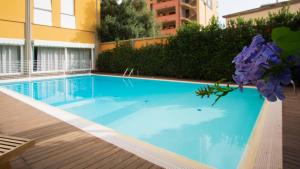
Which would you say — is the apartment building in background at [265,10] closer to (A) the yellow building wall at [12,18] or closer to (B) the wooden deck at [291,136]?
(B) the wooden deck at [291,136]

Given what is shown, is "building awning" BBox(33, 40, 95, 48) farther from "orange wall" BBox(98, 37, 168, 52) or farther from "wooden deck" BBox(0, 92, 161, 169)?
"wooden deck" BBox(0, 92, 161, 169)

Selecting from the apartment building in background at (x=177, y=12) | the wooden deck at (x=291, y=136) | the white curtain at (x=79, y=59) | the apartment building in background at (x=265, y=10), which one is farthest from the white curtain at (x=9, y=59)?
the apartment building in background at (x=177, y=12)

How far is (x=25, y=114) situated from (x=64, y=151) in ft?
8.50

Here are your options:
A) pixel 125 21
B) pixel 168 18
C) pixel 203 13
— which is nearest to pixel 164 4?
pixel 168 18

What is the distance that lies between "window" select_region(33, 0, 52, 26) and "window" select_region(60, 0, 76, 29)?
0.92 m

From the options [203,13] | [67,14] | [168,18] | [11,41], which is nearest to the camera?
[11,41]

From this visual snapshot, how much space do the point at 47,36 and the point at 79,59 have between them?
316 cm

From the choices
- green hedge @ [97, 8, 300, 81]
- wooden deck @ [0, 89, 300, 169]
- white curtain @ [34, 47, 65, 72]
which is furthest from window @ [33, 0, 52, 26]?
wooden deck @ [0, 89, 300, 169]

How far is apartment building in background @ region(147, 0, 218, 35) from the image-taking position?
3312cm

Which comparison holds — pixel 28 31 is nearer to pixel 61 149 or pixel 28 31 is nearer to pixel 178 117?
pixel 178 117

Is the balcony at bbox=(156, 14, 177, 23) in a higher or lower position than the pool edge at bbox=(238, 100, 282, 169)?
higher

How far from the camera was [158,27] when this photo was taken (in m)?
A: 22.8

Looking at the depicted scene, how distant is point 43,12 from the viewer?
15312 mm

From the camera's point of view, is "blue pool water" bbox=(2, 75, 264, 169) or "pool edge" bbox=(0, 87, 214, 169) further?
"blue pool water" bbox=(2, 75, 264, 169)
